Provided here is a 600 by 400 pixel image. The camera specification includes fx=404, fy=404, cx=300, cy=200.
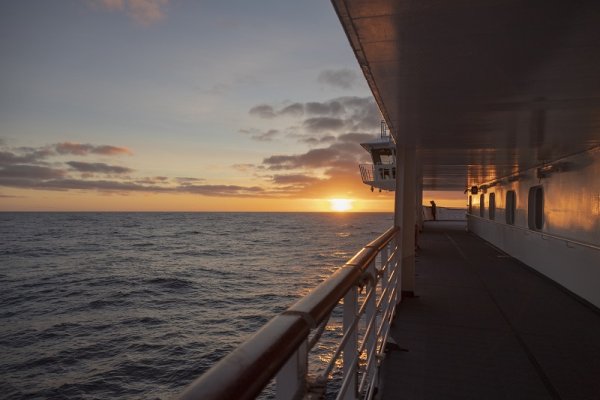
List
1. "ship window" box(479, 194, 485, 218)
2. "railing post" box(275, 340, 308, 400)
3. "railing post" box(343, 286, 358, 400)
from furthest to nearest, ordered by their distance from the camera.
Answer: "ship window" box(479, 194, 485, 218)
"railing post" box(343, 286, 358, 400)
"railing post" box(275, 340, 308, 400)

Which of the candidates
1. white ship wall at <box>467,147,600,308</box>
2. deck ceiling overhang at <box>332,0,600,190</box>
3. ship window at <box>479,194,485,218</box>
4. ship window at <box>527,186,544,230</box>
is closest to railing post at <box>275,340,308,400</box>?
deck ceiling overhang at <box>332,0,600,190</box>

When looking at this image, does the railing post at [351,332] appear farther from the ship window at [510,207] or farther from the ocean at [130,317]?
the ship window at [510,207]

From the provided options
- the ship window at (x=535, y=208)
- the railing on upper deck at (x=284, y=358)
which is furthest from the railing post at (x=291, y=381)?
the ship window at (x=535, y=208)

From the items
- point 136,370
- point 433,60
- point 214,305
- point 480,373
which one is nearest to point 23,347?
point 136,370

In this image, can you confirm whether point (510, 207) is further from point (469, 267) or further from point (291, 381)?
point (291, 381)

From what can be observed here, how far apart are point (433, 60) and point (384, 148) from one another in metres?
19.9

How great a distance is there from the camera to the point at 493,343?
4.39m

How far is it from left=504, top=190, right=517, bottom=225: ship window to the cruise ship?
12.6 feet

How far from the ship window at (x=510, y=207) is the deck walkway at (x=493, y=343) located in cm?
531

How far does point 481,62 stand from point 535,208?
8779mm

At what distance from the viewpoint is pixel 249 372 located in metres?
0.72

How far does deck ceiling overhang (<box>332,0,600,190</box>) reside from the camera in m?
2.03

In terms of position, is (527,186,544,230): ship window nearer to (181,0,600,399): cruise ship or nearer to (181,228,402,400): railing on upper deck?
(181,0,600,399): cruise ship

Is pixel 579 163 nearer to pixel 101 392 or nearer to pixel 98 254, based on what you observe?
pixel 101 392
